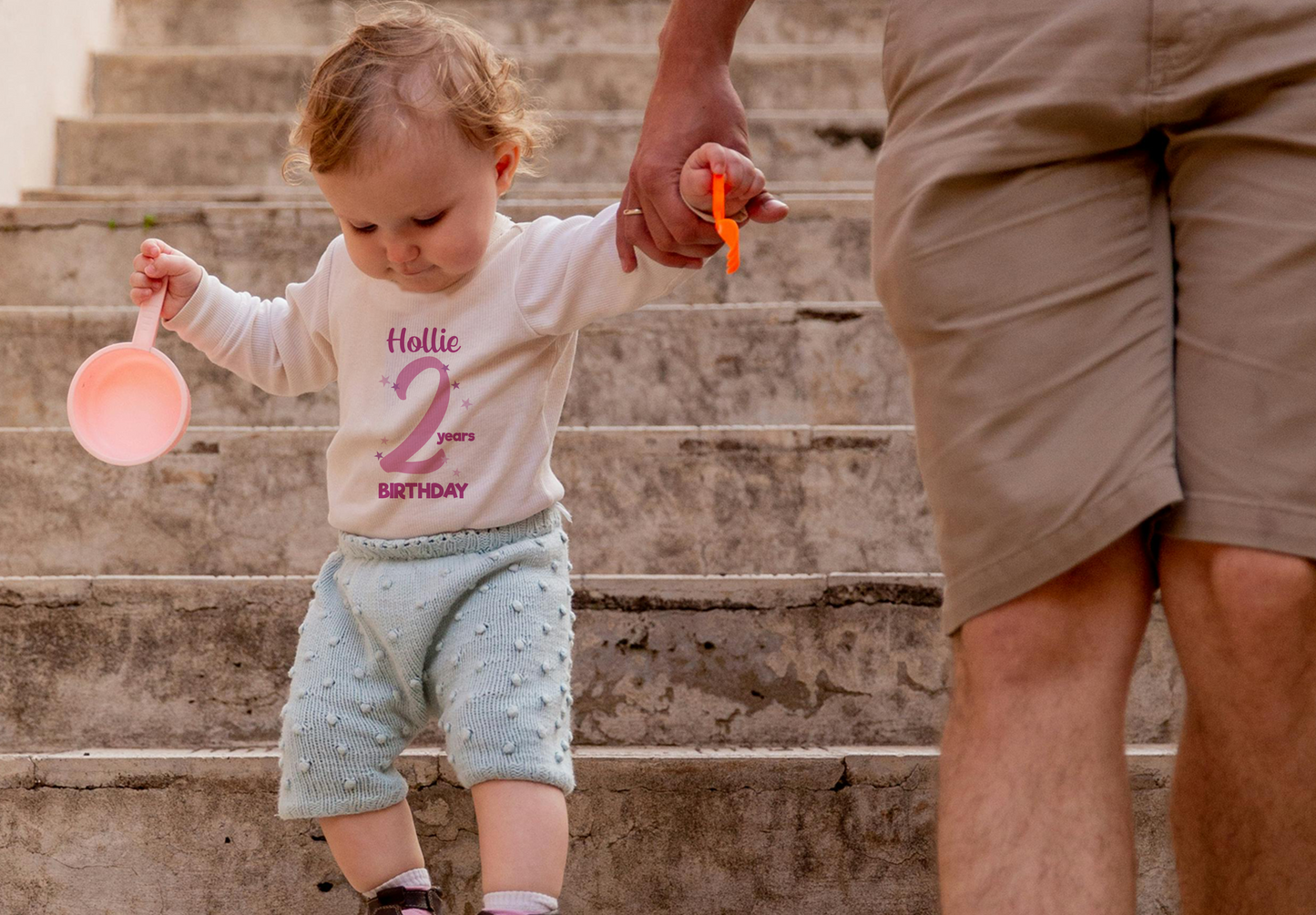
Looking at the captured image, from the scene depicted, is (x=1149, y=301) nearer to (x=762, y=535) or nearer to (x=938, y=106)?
(x=938, y=106)

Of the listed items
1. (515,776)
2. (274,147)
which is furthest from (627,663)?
(274,147)

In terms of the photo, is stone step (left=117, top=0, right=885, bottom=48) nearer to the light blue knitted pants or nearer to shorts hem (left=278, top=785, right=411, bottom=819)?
the light blue knitted pants

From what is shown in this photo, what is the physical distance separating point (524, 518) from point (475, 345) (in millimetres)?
199

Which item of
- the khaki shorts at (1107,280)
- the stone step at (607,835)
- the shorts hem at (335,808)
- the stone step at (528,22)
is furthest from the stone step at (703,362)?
the stone step at (528,22)

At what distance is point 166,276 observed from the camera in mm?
1620

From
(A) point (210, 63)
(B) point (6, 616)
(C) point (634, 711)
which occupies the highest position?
(A) point (210, 63)

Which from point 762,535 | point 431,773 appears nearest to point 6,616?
point 431,773

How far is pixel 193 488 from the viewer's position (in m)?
2.19

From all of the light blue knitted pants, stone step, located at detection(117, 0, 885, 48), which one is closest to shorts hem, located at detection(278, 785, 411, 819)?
the light blue knitted pants

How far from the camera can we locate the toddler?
1.42 metres

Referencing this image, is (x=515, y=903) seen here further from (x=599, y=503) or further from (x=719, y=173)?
(x=599, y=503)

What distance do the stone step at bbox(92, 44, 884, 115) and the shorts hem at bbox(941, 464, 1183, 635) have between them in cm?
285

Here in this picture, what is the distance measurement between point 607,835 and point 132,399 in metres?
0.78

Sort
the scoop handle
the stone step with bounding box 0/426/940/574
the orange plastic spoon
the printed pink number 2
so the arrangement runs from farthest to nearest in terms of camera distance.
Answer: the stone step with bounding box 0/426/940/574, the scoop handle, the printed pink number 2, the orange plastic spoon
